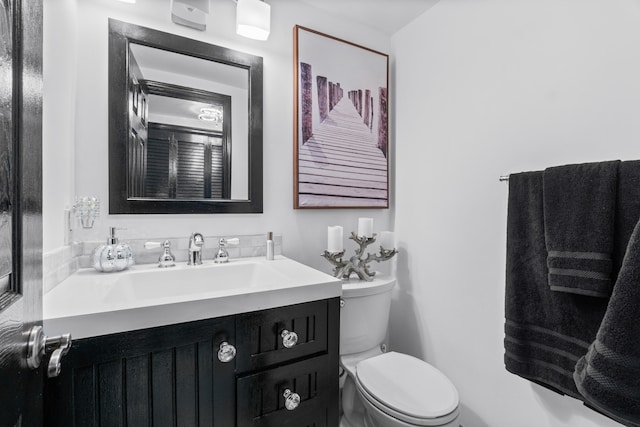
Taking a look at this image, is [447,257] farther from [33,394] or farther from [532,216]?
[33,394]

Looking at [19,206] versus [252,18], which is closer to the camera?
[19,206]

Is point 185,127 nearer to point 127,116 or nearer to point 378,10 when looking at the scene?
point 127,116

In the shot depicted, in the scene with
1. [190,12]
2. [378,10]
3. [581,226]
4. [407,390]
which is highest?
[378,10]

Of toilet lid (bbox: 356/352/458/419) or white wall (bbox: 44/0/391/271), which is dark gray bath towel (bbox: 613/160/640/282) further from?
white wall (bbox: 44/0/391/271)

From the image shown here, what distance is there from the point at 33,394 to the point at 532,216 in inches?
55.0

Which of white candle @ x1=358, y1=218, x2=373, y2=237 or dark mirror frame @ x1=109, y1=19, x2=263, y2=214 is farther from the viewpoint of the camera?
white candle @ x1=358, y1=218, x2=373, y2=237

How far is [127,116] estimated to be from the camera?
116 cm

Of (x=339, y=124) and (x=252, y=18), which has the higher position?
(x=252, y=18)

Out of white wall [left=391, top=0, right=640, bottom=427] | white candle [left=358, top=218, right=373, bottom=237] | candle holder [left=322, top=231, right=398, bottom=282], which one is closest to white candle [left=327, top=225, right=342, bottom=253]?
candle holder [left=322, top=231, right=398, bottom=282]

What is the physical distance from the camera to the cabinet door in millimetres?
654

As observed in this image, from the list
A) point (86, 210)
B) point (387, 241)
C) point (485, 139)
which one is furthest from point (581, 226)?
point (86, 210)

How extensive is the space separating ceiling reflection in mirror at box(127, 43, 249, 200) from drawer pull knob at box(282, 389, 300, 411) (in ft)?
2.74

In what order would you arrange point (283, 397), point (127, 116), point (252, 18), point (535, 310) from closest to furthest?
point (283, 397) → point (535, 310) → point (127, 116) → point (252, 18)

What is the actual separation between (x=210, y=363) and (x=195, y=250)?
21.3 inches
